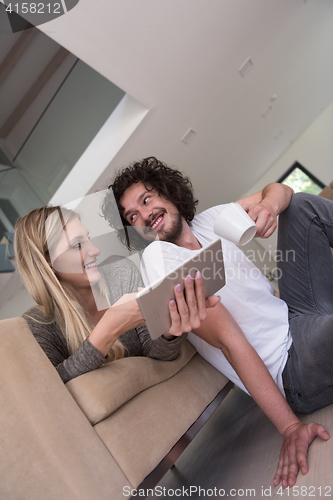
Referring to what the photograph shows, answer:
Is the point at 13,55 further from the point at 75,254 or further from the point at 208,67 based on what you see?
the point at 75,254

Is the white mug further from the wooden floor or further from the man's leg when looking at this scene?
the wooden floor

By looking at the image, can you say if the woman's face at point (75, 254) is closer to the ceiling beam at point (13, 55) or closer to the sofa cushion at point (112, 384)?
the sofa cushion at point (112, 384)

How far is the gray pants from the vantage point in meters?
0.97

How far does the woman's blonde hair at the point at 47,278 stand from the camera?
1.03 meters

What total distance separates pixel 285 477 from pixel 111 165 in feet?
6.32

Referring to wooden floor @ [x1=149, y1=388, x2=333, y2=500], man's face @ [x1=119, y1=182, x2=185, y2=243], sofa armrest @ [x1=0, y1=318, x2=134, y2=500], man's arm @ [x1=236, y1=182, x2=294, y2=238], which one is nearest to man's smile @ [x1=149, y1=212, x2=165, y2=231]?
man's face @ [x1=119, y1=182, x2=185, y2=243]

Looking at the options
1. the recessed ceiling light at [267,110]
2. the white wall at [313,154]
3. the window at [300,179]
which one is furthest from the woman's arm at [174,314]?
the window at [300,179]

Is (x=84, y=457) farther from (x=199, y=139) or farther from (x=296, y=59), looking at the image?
(x=296, y=59)

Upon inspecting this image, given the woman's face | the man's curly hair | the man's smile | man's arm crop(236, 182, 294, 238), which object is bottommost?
the woman's face

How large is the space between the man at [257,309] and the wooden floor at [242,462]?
0.11ft

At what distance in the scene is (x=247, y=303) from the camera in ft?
3.46

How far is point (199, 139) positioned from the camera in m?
2.88

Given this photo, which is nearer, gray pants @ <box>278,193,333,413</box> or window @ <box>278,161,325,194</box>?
gray pants @ <box>278,193,333,413</box>

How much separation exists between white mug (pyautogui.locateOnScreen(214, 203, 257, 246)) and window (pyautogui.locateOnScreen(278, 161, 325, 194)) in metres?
5.16
